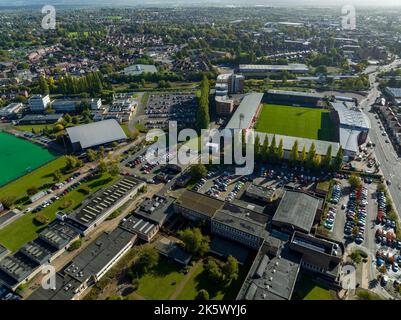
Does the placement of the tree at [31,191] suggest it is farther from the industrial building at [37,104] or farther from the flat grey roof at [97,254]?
the industrial building at [37,104]

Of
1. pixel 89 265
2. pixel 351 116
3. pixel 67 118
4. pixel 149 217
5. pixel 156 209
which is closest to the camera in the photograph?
pixel 89 265

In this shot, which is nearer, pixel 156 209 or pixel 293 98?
pixel 156 209

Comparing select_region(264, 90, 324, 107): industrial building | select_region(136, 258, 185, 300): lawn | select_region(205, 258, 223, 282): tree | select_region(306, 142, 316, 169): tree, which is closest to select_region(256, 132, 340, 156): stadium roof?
select_region(306, 142, 316, 169): tree

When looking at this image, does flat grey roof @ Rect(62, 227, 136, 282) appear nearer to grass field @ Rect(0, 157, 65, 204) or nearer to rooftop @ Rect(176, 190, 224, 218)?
rooftop @ Rect(176, 190, 224, 218)

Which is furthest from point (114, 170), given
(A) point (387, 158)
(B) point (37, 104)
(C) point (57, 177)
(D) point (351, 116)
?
(D) point (351, 116)

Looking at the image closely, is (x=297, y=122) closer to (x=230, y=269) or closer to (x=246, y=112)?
(x=246, y=112)

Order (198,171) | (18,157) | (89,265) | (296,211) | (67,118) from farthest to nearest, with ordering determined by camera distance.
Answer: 1. (67,118)
2. (18,157)
3. (198,171)
4. (296,211)
5. (89,265)

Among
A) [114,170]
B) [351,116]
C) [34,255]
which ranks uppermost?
[351,116]

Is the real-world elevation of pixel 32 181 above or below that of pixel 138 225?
above
